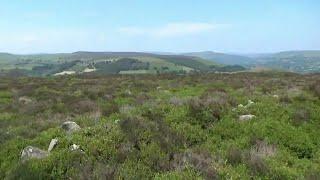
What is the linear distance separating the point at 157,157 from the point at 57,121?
228 inches

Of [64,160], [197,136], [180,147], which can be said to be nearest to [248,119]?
[197,136]

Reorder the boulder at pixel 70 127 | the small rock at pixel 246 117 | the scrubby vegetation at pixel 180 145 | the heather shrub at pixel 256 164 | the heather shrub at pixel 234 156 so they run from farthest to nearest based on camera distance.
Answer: the small rock at pixel 246 117 → the boulder at pixel 70 127 → the heather shrub at pixel 234 156 → the heather shrub at pixel 256 164 → the scrubby vegetation at pixel 180 145

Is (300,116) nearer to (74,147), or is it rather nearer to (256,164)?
(256,164)

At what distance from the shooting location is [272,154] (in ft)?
31.3

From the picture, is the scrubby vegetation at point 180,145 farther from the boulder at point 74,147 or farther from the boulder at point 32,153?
the boulder at point 32,153

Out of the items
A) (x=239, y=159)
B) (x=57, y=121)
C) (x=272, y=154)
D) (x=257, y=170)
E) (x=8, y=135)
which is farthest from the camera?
(x=57, y=121)

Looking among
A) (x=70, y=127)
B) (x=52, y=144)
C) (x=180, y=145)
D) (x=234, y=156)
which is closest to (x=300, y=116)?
(x=234, y=156)

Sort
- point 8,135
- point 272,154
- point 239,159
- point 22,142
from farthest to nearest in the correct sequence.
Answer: point 8,135, point 22,142, point 272,154, point 239,159

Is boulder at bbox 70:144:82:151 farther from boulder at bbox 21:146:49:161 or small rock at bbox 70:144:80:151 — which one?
boulder at bbox 21:146:49:161

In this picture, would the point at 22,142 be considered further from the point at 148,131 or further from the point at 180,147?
the point at 180,147

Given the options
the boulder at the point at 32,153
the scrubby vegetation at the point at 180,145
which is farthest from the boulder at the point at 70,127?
the boulder at the point at 32,153

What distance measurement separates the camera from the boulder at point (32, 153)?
8948 millimetres

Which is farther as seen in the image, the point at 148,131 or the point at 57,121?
the point at 57,121

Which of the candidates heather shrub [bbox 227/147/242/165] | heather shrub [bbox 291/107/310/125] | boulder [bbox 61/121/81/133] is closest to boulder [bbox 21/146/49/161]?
boulder [bbox 61/121/81/133]
